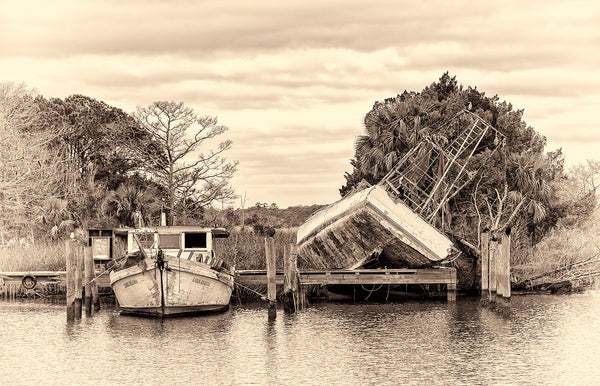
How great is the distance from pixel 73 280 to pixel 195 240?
524 centimetres

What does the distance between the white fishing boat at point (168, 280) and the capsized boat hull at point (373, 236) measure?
15.4 feet

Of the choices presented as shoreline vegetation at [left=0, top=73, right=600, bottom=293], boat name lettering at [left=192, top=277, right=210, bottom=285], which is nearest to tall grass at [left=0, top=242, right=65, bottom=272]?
shoreline vegetation at [left=0, top=73, right=600, bottom=293]

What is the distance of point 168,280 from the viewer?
114 ft

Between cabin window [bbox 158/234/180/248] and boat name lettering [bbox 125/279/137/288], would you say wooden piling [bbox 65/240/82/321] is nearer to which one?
boat name lettering [bbox 125/279/137/288]

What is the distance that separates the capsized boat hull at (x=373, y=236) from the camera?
38.3 metres

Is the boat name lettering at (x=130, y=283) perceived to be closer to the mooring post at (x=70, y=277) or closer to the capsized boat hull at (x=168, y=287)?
the capsized boat hull at (x=168, y=287)

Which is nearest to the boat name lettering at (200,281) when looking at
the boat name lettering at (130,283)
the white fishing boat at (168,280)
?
the white fishing boat at (168,280)

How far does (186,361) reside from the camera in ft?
88.8

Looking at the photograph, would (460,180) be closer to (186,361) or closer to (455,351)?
(455,351)

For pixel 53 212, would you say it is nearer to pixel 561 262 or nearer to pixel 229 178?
pixel 229 178

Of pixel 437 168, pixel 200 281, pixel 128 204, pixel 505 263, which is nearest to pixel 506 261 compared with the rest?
pixel 505 263

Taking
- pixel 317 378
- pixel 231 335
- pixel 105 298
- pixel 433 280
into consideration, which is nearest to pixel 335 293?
pixel 433 280

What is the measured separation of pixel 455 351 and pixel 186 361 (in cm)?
769

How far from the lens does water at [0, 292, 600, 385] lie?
82.1 feet
